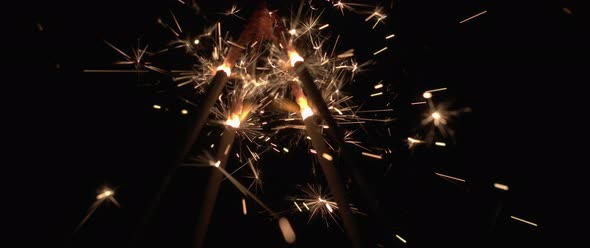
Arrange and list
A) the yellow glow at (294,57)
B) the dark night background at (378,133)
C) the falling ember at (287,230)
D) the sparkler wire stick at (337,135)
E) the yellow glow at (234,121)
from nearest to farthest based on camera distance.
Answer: the sparkler wire stick at (337,135), the yellow glow at (294,57), the yellow glow at (234,121), the dark night background at (378,133), the falling ember at (287,230)

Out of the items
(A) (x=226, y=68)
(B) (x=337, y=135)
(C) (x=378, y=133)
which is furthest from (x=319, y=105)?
(C) (x=378, y=133)

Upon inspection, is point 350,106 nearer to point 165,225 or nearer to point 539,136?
point 539,136

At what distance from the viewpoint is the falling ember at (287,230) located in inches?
109

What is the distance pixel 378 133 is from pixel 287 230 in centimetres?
121

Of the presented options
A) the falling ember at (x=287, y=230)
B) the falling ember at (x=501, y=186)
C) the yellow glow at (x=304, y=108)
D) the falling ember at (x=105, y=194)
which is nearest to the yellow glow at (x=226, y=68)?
the yellow glow at (x=304, y=108)

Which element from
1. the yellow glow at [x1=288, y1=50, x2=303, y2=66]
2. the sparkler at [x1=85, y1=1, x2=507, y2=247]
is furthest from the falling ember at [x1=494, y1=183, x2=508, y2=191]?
the yellow glow at [x1=288, y1=50, x2=303, y2=66]

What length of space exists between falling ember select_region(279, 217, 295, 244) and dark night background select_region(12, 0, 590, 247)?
0.05 m

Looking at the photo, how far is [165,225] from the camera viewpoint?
245cm

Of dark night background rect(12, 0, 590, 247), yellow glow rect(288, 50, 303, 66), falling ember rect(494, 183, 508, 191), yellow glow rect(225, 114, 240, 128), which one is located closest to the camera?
yellow glow rect(288, 50, 303, 66)

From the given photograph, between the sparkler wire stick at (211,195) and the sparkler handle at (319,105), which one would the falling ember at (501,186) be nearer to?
the sparkler handle at (319,105)

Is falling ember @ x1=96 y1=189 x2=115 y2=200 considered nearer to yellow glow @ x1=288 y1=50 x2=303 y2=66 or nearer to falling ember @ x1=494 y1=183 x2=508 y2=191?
yellow glow @ x1=288 y1=50 x2=303 y2=66

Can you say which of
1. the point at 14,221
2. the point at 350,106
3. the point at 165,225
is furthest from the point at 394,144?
the point at 14,221

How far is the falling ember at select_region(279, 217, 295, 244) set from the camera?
2770 millimetres

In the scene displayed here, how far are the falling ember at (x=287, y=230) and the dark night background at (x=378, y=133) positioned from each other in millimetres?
55
